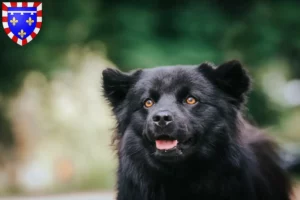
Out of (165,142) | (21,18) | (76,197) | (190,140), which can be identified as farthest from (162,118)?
(76,197)

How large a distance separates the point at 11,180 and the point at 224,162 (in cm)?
772

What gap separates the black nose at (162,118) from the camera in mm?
5430

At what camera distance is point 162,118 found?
5430mm

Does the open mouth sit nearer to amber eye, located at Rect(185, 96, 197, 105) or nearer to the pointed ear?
amber eye, located at Rect(185, 96, 197, 105)

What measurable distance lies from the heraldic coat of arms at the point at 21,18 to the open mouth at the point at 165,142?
8.04 feet

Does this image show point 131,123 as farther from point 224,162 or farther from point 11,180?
point 11,180

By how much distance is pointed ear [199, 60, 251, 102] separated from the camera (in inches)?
231

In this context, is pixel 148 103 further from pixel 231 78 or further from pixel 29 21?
pixel 29 21

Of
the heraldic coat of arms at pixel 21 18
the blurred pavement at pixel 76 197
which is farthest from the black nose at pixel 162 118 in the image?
the blurred pavement at pixel 76 197

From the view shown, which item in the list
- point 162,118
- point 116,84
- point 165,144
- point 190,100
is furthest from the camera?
point 116,84

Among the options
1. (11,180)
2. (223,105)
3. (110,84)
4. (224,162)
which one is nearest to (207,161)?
(224,162)

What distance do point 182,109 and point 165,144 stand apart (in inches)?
13.4

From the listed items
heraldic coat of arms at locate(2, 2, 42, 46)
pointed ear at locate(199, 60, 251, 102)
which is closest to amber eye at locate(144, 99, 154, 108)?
pointed ear at locate(199, 60, 251, 102)

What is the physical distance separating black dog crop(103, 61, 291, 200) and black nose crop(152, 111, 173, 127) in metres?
0.09
